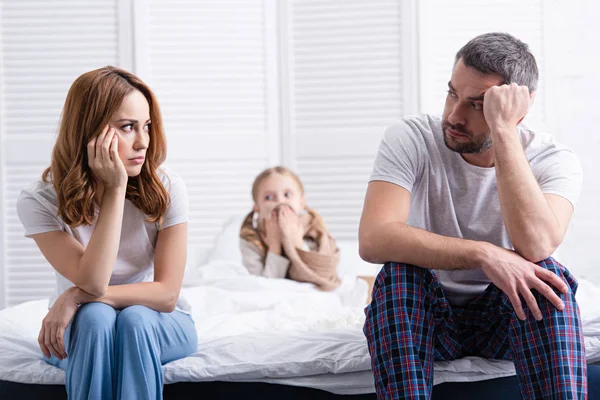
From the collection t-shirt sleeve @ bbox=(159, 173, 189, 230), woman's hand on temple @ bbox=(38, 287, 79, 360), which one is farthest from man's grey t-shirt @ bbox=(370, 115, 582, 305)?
woman's hand on temple @ bbox=(38, 287, 79, 360)

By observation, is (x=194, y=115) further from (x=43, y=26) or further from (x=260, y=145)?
(x=43, y=26)

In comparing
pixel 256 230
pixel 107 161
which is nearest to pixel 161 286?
pixel 107 161

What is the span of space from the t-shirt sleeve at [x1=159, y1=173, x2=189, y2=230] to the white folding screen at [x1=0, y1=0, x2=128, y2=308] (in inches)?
78.8

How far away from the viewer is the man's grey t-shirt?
1.48 meters

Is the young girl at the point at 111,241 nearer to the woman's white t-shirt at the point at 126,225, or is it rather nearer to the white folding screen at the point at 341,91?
the woman's white t-shirt at the point at 126,225

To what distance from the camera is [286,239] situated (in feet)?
8.11

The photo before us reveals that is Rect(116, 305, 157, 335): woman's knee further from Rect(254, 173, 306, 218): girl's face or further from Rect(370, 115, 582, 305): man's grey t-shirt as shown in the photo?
Rect(254, 173, 306, 218): girl's face

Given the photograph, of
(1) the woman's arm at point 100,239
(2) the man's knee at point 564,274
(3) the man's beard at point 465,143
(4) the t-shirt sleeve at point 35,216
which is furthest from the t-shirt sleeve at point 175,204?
(2) the man's knee at point 564,274

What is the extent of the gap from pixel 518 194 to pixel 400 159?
0.26 meters

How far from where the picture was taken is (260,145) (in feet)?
11.0

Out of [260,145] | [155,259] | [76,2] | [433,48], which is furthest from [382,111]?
[155,259]

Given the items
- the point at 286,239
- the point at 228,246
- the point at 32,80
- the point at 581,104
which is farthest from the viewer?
the point at 32,80

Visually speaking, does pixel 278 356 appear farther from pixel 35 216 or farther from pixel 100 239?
pixel 35 216

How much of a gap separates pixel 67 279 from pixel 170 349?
273mm
